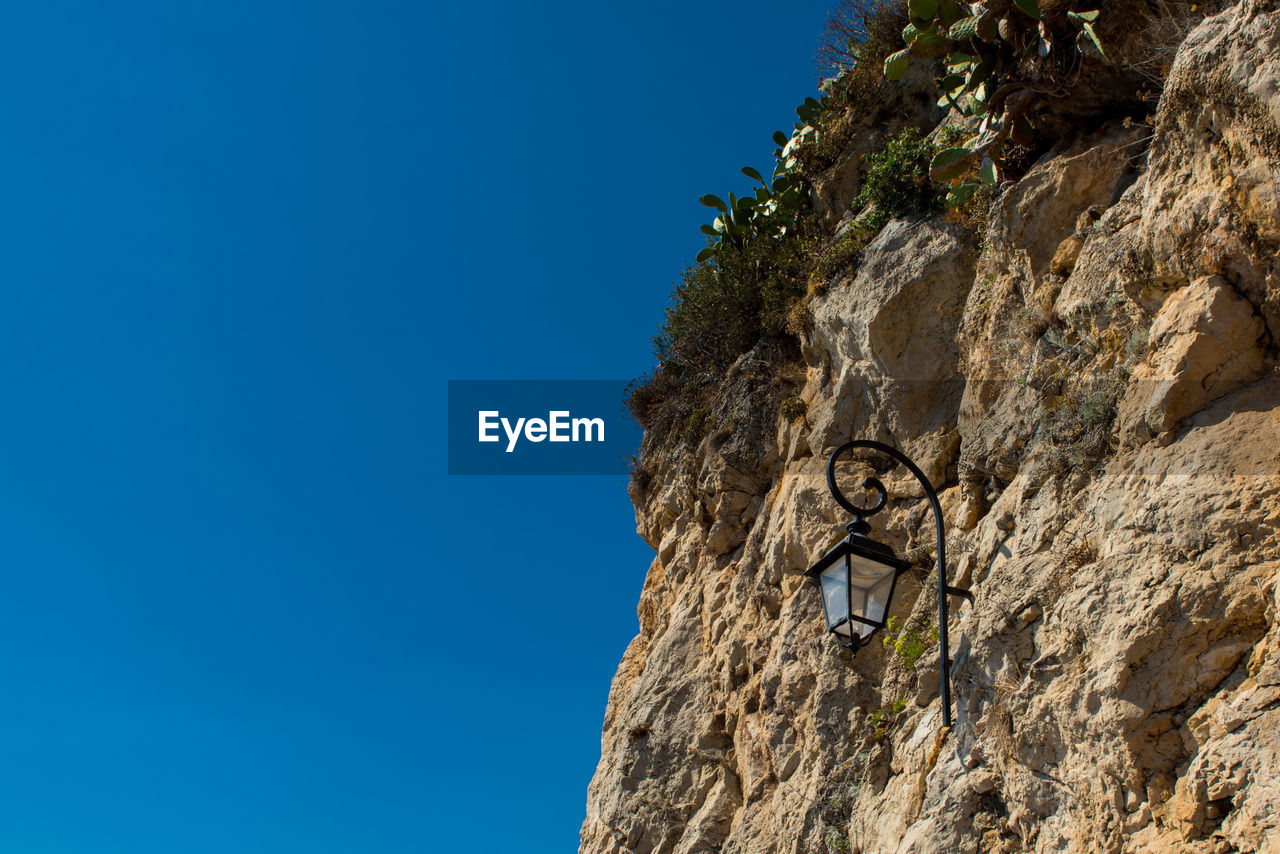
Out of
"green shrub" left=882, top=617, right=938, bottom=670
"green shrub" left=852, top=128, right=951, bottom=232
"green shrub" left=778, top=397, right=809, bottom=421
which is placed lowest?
"green shrub" left=882, top=617, right=938, bottom=670

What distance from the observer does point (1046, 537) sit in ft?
Result: 19.1

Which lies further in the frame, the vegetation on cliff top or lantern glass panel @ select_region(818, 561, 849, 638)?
the vegetation on cliff top

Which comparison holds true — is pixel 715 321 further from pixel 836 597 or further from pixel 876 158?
pixel 836 597

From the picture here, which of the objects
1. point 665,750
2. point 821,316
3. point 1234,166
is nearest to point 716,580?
point 665,750

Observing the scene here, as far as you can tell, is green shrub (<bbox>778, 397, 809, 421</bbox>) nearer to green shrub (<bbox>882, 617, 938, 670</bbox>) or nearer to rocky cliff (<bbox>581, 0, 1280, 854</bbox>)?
rocky cliff (<bbox>581, 0, 1280, 854</bbox>)

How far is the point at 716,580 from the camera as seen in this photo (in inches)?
414

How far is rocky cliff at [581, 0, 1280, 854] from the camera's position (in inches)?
181

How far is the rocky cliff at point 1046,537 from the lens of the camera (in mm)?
4586

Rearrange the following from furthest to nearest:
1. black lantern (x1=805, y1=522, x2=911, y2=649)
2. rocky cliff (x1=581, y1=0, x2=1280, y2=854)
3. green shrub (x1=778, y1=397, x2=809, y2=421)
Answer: green shrub (x1=778, y1=397, x2=809, y2=421)
black lantern (x1=805, y1=522, x2=911, y2=649)
rocky cliff (x1=581, y1=0, x2=1280, y2=854)

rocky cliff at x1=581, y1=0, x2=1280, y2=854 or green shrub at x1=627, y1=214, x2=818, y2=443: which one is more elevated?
green shrub at x1=627, y1=214, x2=818, y2=443

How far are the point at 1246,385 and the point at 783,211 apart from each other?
6881 mm

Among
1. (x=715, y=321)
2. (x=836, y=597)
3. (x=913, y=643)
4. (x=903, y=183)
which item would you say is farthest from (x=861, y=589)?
(x=715, y=321)

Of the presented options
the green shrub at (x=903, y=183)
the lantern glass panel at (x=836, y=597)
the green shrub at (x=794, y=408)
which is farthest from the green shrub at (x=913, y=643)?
the green shrub at (x=903, y=183)

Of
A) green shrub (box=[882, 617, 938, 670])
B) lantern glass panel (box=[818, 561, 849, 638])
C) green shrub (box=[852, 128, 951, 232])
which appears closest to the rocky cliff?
green shrub (box=[882, 617, 938, 670])
